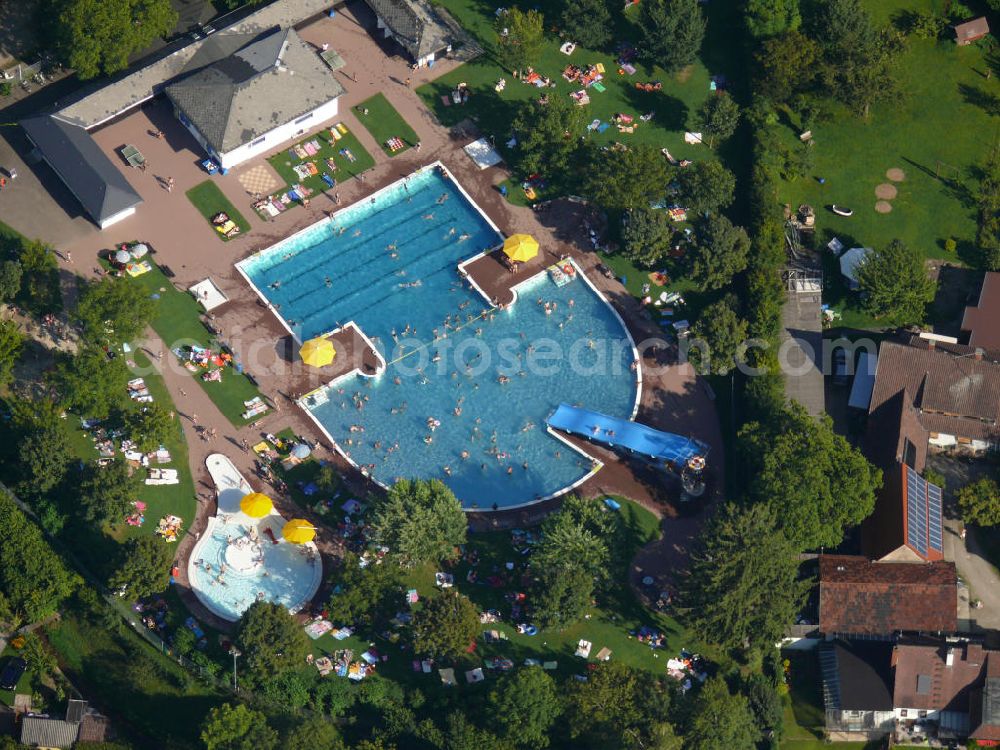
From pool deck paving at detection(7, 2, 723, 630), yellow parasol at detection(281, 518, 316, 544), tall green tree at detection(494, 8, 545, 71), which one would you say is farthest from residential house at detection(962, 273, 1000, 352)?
yellow parasol at detection(281, 518, 316, 544)

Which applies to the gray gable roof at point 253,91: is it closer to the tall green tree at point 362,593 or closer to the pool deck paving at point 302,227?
the pool deck paving at point 302,227

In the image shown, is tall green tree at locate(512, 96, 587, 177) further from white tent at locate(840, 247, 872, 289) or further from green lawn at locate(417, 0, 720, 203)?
white tent at locate(840, 247, 872, 289)

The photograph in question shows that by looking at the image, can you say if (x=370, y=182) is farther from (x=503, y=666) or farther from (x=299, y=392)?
(x=503, y=666)

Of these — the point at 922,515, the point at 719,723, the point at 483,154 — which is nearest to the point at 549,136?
the point at 483,154

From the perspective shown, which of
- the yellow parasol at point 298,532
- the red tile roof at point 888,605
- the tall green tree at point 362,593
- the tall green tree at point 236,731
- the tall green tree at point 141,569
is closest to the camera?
the tall green tree at point 236,731

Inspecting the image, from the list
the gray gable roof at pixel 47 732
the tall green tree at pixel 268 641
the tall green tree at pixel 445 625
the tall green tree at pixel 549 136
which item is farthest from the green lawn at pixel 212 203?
the gray gable roof at pixel 47 732

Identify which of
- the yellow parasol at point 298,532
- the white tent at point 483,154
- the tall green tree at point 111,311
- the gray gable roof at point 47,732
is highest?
the tall green tree at point 111,311

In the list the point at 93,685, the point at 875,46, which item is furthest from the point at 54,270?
the point at 875,46
